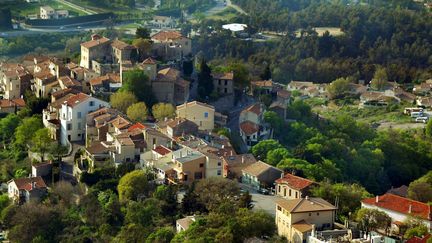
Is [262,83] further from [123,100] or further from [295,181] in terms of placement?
[295,181]

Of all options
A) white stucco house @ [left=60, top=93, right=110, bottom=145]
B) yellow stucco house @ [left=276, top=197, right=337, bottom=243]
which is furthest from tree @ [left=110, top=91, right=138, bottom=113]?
yellow stucco house @ [left=276, top=197, right=337, bottom=243]

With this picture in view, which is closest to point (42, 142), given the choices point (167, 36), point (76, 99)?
point (76, 99)

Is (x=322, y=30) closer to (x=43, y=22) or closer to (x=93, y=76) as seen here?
(x=43, y=22)

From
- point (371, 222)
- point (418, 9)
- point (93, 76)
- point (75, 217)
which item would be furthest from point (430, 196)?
point (418, 9)

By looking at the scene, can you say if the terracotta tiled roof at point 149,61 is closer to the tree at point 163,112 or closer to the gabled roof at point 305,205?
the tree at point 163,112

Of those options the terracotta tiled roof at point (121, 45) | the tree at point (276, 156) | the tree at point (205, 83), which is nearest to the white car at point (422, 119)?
the tree at point (205, 83)
